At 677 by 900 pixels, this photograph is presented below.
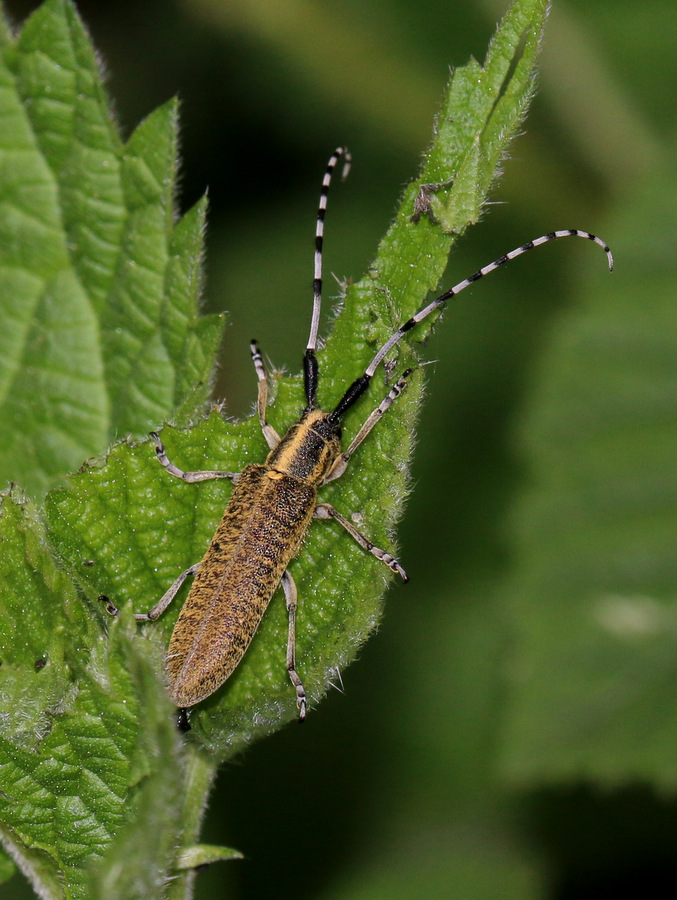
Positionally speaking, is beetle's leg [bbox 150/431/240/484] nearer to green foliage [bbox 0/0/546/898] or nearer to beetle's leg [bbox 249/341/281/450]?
green foliage [bbox 0/0/546/898]

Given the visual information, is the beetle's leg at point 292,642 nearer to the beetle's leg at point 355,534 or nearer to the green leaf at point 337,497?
the green leaf at point 337,497

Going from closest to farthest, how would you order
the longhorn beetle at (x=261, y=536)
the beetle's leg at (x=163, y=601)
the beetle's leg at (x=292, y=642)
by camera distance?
1. the beetle's leg at (x=292, y=642)
2. the longhorn beetle at (x=261, y=536)
3. the beetle's leg at (x=163, y=601)

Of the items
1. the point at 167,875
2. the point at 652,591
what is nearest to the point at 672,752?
the point at 652,591

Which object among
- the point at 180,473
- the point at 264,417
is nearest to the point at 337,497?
the point at 264,417

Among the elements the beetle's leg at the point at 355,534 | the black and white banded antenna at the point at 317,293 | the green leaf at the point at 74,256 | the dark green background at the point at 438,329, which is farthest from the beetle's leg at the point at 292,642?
the dark green background at the point at 438,329

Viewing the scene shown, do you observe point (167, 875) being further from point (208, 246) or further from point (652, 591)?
point (208, 246)

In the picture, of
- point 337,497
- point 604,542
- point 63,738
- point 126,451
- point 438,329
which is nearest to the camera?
point 63,738

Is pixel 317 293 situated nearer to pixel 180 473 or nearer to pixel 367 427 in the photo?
pixel 367 427

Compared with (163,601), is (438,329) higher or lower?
lower
